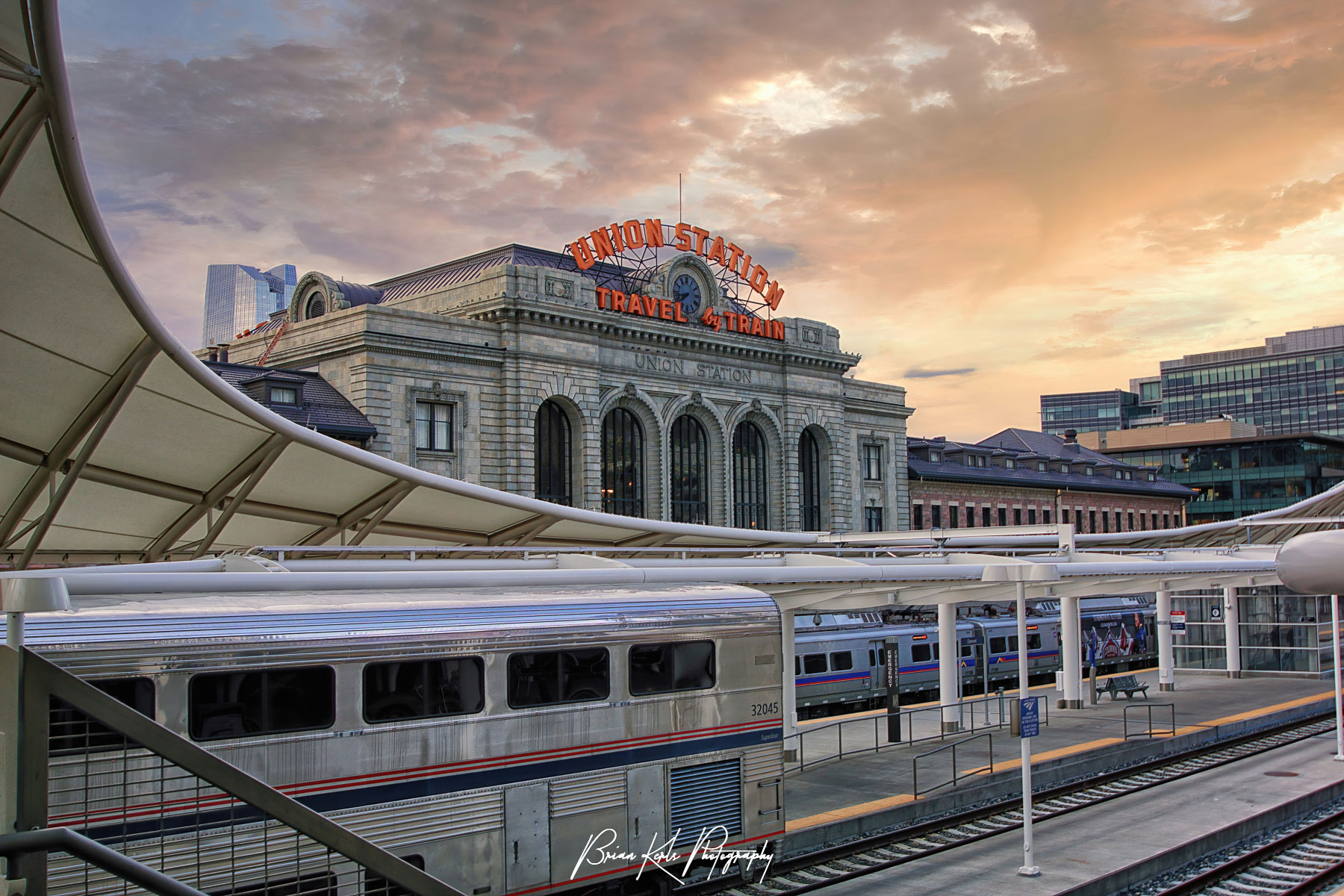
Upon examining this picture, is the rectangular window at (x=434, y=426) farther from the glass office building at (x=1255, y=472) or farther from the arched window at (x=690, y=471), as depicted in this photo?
the glass office building at (x=1255, y=472)

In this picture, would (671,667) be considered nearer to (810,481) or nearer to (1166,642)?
(1166,642)

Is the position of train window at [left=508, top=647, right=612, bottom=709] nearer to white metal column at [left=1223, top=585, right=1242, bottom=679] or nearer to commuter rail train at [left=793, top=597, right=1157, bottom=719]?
commuter rail train at [left=793, top=597, right=1157, bottom=719]

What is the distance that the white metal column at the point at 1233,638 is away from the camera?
127 feet

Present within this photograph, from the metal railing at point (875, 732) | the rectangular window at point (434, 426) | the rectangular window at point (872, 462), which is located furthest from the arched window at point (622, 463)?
the metal railing at point (875, 732)

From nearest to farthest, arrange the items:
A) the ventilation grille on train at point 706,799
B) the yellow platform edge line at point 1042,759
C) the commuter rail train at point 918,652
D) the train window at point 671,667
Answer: the train window at point 671,667, the ventilation grille on train at point 706,799, the yellow platform edge line at point 1042,759, the commuter rail train at point 918,652

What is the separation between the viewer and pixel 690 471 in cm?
6050

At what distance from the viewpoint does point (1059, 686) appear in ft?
111

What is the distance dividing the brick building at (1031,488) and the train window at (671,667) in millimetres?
56535

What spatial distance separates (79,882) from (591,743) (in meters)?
5.44

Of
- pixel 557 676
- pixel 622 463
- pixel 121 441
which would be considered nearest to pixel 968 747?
pixel 557 676

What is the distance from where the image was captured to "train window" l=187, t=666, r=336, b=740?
1014 cm

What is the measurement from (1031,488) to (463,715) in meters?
78.5

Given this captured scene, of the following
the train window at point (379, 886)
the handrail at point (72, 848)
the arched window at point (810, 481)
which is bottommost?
the train window at point (379, 886)

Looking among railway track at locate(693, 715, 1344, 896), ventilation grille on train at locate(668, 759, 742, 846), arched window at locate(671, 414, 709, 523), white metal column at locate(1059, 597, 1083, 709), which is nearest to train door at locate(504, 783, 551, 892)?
ventilation grille on train at locate(668, 759, 742, 846)
